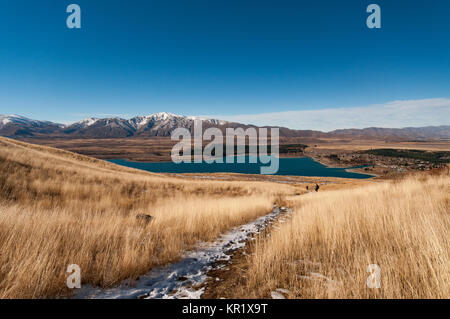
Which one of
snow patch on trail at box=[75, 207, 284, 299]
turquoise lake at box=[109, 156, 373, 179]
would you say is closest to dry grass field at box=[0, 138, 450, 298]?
snow patch on trail at box=[75, 207, 284, 299]

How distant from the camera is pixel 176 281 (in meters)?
2.90

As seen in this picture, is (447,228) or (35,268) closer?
(35,268)

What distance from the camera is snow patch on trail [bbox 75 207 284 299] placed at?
8.14 feet

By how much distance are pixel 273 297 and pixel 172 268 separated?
6.17 ft

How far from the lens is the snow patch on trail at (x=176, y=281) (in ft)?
8.14

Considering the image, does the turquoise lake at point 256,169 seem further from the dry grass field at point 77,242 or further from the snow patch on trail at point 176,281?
the snow patch on trail at point 176,281

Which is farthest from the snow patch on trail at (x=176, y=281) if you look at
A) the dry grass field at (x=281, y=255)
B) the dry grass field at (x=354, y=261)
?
the dry grass field at (x=354, y=261)

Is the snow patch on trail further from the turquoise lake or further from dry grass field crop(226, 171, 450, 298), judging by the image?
the turquoise lake

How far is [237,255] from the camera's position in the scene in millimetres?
3996

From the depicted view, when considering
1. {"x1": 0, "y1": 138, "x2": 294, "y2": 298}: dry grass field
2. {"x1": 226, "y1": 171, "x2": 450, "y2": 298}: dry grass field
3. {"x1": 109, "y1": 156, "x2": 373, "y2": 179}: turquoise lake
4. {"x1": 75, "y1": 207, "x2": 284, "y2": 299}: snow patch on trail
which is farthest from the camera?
{"x1": 109, "y1": 156, "x2": 373, "y2": 179}: turquoise lake

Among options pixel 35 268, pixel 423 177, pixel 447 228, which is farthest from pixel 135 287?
pixel 423 177

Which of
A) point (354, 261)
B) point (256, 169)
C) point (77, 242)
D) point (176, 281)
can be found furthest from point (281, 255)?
point (256, 169)
